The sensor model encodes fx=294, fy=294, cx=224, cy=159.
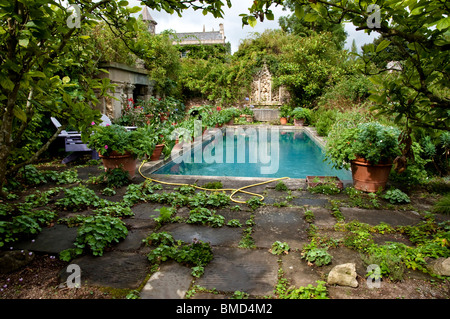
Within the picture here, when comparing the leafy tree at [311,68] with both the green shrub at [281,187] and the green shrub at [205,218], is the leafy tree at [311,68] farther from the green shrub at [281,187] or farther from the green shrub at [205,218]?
the green shrub at [205,218]

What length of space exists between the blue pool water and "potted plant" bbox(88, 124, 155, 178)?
1125mm

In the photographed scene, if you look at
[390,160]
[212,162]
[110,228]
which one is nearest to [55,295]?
[110,228]

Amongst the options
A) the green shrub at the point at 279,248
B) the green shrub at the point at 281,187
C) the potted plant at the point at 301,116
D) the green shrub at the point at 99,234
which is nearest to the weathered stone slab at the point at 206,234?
the green shrub at the point at 279,248

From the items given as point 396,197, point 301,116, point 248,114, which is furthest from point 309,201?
point 248,114

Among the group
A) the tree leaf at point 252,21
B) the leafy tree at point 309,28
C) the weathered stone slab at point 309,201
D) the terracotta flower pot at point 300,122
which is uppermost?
the leafy tree at point 309,28

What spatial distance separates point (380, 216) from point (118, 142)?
3577 mm

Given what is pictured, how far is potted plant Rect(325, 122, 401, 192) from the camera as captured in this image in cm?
377

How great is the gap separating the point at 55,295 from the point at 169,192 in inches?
89.3

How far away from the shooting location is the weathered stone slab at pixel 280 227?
263 centimetres

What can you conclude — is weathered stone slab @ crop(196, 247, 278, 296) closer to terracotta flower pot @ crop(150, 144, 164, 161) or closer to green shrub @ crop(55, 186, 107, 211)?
green shrub @ crop(55, 186, 107, 211)

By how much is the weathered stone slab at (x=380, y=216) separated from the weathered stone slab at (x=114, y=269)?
211cm

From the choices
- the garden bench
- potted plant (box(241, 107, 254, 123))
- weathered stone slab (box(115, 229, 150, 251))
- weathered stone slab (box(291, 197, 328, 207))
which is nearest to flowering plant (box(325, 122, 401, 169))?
weathered stone slab (box(291, 197, 328, 207))
